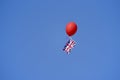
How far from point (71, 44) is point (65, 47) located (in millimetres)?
189

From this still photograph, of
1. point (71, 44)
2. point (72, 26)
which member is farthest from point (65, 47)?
point (72, 26)

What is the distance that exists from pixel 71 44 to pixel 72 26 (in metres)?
0.80

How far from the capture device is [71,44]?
1155 centimetres

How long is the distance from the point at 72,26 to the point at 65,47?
→ 0.91 m

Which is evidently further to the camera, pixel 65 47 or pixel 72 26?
pixel 65 47

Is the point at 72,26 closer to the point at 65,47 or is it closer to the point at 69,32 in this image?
the point at 69,32

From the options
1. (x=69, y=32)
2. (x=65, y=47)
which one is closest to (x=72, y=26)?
(x=69, y=32)

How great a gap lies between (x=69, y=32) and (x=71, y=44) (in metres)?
0.70

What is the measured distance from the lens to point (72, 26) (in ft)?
35.7

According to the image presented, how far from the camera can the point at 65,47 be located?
1160cm

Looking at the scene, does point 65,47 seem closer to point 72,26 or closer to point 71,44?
point 71,44

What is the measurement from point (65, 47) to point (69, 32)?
791 mm
